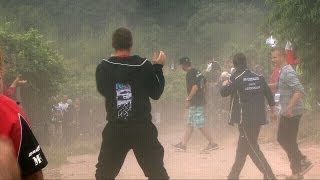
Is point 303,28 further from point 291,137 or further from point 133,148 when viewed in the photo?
point 133,148

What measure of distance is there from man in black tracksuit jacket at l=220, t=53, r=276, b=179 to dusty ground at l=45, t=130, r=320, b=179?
0.70 m

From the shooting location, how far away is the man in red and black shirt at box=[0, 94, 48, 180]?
1760 mm

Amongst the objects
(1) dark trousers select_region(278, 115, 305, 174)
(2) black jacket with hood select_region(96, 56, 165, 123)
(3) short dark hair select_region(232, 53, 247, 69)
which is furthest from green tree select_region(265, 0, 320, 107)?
(2) black jacket with hood select_region(96, 56, 165, 123)

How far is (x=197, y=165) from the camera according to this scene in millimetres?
9016

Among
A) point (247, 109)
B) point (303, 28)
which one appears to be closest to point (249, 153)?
point (247, 109)

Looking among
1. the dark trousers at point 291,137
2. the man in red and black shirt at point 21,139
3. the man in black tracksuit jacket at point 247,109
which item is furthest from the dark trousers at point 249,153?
the man in red and black shirt at point 21,139

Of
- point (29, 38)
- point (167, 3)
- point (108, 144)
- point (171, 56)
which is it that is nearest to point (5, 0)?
point (171, 56)

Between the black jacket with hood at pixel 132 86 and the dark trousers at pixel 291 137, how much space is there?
112 inches

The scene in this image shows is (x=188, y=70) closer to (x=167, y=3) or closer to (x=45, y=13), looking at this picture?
(x=45, y=13)

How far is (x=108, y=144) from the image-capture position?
183 inches

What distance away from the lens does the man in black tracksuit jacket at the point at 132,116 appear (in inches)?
181

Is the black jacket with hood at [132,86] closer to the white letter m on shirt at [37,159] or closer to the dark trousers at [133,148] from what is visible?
the dark trousers at [133,148]

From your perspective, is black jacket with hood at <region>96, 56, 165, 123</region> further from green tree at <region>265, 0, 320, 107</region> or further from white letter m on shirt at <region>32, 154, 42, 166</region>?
green tree at <region>265, 0, 320, 107</region>

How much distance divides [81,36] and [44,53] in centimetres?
2261
